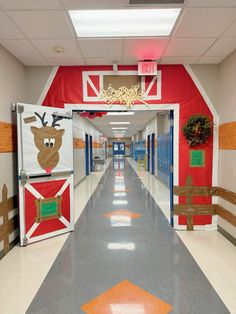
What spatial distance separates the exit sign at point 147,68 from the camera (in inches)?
151

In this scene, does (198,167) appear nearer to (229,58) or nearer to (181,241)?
(181,241)

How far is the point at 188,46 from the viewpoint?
333cm

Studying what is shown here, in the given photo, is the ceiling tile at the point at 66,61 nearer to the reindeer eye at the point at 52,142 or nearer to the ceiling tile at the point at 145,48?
the ceiling tile at the point at 145,48

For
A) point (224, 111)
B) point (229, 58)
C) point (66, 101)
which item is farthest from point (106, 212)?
point (229, 58)

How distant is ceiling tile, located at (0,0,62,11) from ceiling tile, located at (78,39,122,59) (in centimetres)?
79

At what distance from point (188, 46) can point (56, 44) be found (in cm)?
192

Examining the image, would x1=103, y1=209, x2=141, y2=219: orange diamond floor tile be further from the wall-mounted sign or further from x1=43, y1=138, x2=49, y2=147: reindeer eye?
x1=43, y1=138, x2=49, y2=147: reindeer eye

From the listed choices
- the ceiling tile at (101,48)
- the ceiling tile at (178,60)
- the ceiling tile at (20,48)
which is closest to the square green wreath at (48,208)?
the ceiling tile at (20,48)

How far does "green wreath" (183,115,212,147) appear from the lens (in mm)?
3930

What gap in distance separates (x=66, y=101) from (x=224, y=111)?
2781 millimetres

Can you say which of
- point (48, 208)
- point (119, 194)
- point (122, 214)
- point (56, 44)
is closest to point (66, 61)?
point (56, 44)

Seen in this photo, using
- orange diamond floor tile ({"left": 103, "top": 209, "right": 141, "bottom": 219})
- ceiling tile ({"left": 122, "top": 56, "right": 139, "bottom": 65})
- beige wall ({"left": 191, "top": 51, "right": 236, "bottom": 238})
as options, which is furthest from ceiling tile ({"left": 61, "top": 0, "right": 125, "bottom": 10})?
orange diamond floor tile ({"left": 103, "top": 209, "right": 141, "bottom": 219})

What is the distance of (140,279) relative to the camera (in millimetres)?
2607

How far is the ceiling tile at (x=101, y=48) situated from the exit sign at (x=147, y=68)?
0.44 m
